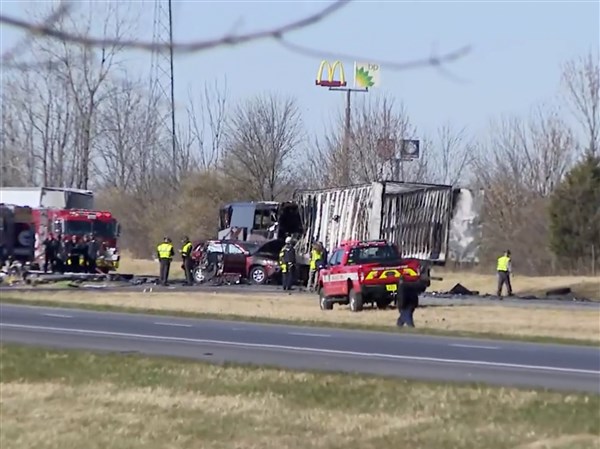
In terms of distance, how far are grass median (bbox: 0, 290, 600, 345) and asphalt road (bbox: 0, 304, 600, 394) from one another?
5.58ft

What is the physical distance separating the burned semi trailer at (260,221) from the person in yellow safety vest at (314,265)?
Result: 3.54 meters

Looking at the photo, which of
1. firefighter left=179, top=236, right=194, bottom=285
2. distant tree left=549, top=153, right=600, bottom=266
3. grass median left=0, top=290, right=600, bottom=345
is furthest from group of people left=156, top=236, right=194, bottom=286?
distant tree left=549, top=153, right=600, bottom=266

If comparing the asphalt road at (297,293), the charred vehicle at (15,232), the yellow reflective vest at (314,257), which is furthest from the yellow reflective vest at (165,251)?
the charred vehicle at (15,232)

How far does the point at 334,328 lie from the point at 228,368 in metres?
9.58

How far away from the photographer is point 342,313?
32.1 meters

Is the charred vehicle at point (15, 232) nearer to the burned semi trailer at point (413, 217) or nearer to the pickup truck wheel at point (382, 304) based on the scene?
the burned semi trailer at point (413, 217)

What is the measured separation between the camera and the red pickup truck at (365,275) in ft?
104

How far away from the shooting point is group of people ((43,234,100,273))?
5009 cm

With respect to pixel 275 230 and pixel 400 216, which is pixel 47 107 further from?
pixel 275 230

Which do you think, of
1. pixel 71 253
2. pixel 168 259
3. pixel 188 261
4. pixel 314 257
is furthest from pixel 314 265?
pixel 71 253

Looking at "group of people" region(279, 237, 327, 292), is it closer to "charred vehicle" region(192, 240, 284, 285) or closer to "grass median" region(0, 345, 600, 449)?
"charred vehicle" region(192, 240, 284, 285)

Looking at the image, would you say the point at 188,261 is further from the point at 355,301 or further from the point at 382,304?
the point at 355,301

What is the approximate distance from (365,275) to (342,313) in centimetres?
113

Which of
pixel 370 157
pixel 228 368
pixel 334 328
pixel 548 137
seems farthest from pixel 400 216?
pixel 548 137
